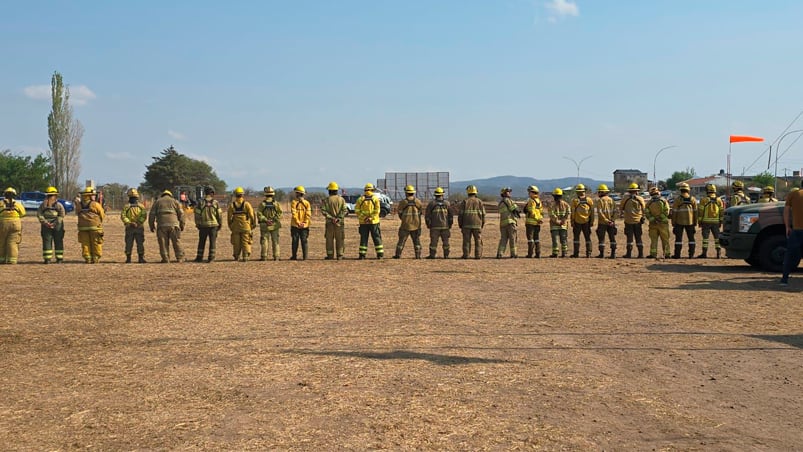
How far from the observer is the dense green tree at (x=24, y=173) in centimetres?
7100

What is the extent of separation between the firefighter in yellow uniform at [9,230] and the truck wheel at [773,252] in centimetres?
1672

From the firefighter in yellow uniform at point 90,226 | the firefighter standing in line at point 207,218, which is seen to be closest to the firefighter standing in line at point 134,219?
the firefighter in yellow uniform at point 90,226

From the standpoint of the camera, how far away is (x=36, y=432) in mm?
5438

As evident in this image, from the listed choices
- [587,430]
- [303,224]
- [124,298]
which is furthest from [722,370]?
[303,224]

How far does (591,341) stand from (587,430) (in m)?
3.33

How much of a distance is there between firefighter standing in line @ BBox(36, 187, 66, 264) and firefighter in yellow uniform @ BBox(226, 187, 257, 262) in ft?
13.3

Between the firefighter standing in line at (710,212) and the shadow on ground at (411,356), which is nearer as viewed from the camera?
the shadow on ground at (411,356)

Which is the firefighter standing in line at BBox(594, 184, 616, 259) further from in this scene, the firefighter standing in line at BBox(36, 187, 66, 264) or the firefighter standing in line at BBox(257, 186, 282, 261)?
the firefighter standing in line at BBox(36, 187, 66, 264)

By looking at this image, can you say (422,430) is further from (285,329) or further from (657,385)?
(285,329)

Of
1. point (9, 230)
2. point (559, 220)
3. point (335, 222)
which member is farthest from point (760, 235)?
point (9, 230)

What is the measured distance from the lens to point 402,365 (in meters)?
7.39

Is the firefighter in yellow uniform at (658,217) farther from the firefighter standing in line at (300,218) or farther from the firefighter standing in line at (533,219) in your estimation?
the firefighter standing in line at (300,218)

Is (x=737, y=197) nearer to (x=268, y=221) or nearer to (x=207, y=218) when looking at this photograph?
(x=268, y=221)

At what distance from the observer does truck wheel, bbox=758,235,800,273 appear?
52.3 ft
